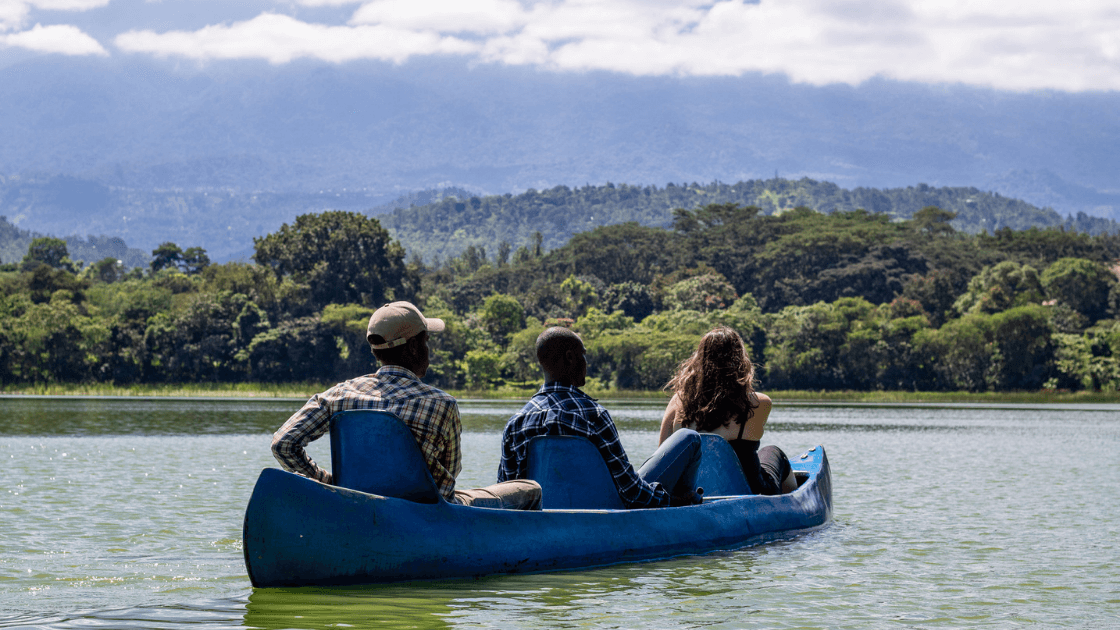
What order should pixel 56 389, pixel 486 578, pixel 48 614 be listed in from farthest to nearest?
pixel 56 389 → pixel 486 578 → pixel 48 614

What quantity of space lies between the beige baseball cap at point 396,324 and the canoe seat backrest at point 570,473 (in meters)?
1.86

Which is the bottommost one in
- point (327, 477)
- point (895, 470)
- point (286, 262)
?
point (895, 470)

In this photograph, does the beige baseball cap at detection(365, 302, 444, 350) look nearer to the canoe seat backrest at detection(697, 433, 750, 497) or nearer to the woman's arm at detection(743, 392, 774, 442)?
the canoe seat backrest at detection(697, 433, 750, 497)

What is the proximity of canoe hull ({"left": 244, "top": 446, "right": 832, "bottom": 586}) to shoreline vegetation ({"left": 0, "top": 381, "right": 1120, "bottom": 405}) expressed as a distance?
174 ft

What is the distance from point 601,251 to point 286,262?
32.3 m

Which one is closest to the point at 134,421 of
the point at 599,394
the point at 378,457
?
the point at 378,457

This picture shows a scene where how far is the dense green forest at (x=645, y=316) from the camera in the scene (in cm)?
6744

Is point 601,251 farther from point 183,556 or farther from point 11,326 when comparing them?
point 183,556

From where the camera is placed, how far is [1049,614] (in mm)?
7758

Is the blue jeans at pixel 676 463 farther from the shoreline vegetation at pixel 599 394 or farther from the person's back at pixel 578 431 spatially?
the shoreline vegetation at pixel 599 394

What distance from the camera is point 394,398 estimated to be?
706 centimetres

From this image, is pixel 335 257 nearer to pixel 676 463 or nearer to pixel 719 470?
pixel 719 470

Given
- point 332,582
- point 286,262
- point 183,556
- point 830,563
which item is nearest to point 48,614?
point 332,582

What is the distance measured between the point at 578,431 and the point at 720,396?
64.5 inches
